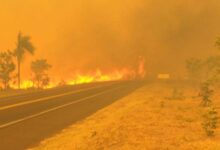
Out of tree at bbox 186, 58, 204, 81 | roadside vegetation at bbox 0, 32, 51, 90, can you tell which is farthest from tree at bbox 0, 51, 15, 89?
tree at bbox 186, 58, 204, 81

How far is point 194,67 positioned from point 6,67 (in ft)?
189

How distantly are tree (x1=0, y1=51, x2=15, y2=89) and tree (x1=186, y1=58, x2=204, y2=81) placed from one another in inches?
2149

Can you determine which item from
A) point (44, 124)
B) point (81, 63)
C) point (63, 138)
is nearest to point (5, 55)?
point (44, 124)

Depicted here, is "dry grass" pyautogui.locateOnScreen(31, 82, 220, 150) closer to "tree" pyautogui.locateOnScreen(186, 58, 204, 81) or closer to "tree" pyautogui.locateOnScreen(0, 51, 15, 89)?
"tree" pyautogui.locateOnScreen(0, 51, 15, 89)

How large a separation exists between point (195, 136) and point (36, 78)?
6048 centimetres

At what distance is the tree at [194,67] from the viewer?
9662 centimetres

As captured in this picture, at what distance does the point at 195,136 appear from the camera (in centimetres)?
1503

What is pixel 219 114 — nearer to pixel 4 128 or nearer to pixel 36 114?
pixel 36 114

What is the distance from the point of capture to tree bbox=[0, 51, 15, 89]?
55.8 m

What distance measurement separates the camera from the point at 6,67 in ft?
186

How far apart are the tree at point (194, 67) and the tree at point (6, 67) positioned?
2149 inches

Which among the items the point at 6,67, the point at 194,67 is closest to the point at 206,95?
the point at 6,67

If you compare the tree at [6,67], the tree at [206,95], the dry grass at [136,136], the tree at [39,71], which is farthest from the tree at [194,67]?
the dry grass at [136,136]

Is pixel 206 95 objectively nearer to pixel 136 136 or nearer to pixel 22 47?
pixel 136 136
